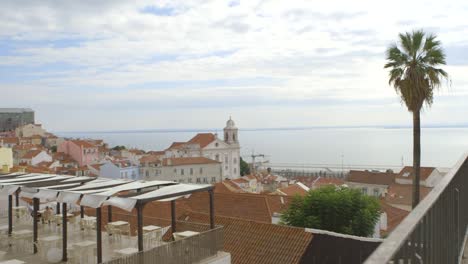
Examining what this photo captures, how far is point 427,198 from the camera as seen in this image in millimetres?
2713

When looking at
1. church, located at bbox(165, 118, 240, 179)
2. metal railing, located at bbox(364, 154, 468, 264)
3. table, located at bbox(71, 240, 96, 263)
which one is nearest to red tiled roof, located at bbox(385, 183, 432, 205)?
table, located at bbox(71, 240, 96, 263)

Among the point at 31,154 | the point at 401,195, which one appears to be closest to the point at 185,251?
the point at 401,195

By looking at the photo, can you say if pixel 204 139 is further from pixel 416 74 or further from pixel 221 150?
pixel 416 74

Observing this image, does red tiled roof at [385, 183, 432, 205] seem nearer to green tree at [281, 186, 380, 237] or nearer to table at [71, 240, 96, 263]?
green tree at [281, 186, 380, 237]

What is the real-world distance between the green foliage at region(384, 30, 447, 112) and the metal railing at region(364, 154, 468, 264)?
1595 cm

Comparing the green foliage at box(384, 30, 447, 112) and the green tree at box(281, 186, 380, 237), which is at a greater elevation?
the green foliage at box(384, 30, 447, 112)

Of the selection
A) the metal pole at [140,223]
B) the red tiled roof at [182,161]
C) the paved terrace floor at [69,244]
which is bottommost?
the red tiled roof at [182,161]

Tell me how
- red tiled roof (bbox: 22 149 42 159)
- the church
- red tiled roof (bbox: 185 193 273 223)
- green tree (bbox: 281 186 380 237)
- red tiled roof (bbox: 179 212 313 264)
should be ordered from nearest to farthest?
red tiled roof (bbox: 179 212 313 264)
green tree (bbox: 281 186 380 237)
red tiled roof (bbox: 185 193 273 223)
red tiled roof (bbox: 22 149 42 159)
the church

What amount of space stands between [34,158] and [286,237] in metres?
68.5

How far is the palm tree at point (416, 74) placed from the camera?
19.6 metres

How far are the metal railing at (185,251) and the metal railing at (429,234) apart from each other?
795 cm

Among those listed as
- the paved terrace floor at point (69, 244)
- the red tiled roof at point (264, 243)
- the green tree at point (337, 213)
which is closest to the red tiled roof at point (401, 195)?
the green tree at point (337, 213)

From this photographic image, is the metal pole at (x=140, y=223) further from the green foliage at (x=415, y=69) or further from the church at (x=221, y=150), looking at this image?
the church at (x=221, y=150)

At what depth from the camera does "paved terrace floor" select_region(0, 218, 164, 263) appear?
13055mm
